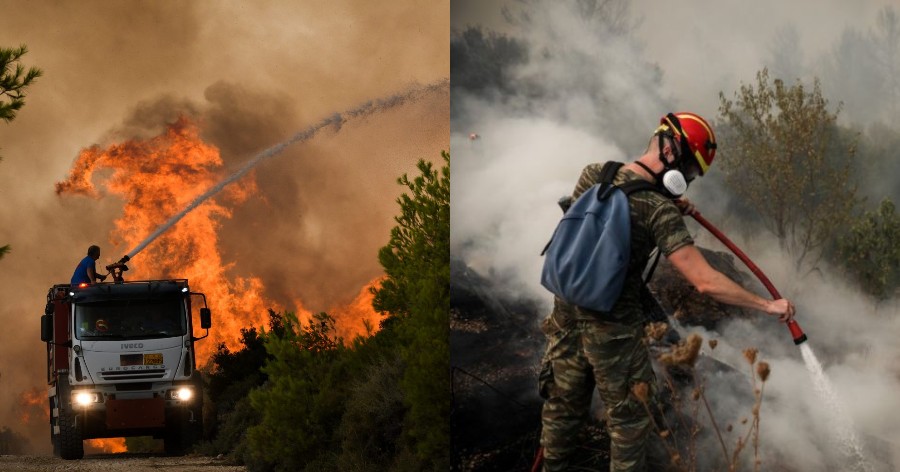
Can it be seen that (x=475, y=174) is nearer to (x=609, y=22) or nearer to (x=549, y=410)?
(x=609, y=22)

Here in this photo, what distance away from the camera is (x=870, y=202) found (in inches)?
252

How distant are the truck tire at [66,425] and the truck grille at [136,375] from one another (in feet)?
1.78

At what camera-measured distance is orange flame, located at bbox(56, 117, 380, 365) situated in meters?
25.4

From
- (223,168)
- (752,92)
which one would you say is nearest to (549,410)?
(752,92)

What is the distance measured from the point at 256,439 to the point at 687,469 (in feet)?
23.3

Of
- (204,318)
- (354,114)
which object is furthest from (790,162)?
(354,114)

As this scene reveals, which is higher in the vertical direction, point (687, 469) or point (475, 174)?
point (475, 174)

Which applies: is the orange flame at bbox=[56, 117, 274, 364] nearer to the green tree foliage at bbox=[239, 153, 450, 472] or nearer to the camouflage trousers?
the green tree foliage at bbox=[239, 153, 450, 472]

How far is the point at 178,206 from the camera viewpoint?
26250 millimetres

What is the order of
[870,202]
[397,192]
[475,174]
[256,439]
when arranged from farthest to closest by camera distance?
[397,192]
[256,439]
[475,174]
[870,202]

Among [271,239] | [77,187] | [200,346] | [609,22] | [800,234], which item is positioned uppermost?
[77,187]

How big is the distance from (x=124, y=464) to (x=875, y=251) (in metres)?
10.6

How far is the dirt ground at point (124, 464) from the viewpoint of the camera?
44.7 feet

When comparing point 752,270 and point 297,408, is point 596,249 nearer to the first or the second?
point 752,270
